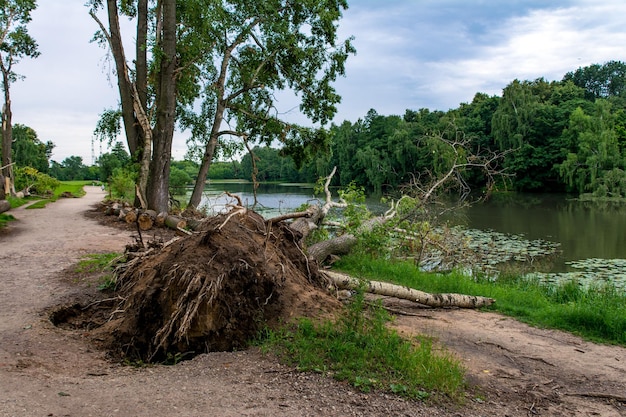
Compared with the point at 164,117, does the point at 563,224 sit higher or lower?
lower

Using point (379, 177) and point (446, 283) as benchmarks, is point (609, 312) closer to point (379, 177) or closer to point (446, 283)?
point (446, 283)

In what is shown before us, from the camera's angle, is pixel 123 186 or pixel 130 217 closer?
pixel 130 217

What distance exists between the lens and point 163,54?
1452 centimetres

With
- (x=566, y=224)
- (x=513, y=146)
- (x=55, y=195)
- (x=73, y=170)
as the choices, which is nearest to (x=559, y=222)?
(x=566, y=224)

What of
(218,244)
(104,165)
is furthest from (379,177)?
(218,244)

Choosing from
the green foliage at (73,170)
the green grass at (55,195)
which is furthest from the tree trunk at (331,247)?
the green foliage at (73,170)

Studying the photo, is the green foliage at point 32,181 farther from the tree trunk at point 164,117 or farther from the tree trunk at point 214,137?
the tree trunk at point 164,117

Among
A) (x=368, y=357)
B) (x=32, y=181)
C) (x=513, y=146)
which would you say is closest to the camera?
(x=368, y=357)

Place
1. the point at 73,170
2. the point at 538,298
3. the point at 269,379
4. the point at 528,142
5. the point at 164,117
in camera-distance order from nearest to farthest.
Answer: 1. the point at 269,379
2. the point at 538,298
3. the point at 164,117
4. the point at 528,142
5. the point at 73,170

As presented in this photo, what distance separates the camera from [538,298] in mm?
8586

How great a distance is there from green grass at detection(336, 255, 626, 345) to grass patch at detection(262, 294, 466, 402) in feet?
9.21

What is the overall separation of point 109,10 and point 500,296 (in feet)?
46.1

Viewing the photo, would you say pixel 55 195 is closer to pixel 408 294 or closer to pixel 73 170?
pixel 408 294

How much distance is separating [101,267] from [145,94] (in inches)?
340
